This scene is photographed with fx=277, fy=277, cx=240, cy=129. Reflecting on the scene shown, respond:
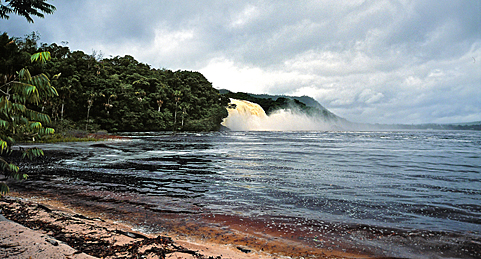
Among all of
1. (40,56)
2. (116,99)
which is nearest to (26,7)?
(40,56)

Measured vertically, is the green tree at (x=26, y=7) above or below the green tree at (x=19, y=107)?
above

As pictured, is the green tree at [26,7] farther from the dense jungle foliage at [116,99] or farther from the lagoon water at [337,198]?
the dense jungle foliage at [116,99]

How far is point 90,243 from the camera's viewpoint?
4121 millimetres

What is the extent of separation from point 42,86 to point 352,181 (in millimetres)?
9914

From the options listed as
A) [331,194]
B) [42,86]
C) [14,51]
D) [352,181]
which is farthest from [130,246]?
[14,51]

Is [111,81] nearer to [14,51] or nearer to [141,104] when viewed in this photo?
[141,104]

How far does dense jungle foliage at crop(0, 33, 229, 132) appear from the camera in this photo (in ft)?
175

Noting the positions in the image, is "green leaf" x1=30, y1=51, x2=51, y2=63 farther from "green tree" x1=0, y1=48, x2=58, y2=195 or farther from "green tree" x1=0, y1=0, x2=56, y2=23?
"green tree" x1=0, y1=0, x2=56, y2=23

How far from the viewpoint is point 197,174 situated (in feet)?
39.0

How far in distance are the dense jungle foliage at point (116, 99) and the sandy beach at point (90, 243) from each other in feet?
146

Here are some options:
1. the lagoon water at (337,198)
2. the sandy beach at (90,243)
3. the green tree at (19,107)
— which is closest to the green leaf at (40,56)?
the green tree at (19,107)

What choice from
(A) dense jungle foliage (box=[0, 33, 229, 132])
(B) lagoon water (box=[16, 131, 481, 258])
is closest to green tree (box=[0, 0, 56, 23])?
(B) lagoon water (box=[16, 131, 481, 258])

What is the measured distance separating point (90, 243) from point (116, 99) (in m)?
64.3

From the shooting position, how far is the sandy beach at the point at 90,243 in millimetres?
3764
